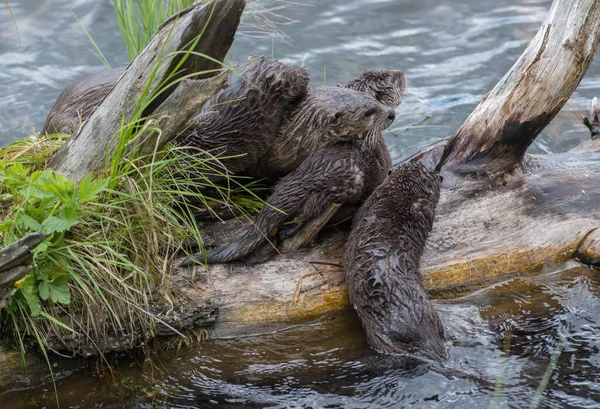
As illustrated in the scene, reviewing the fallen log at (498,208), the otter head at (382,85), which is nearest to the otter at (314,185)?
the fallen log at (498,208)

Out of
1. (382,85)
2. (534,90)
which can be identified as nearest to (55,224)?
(382,85)

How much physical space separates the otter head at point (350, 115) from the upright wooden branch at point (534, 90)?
2.33 feet

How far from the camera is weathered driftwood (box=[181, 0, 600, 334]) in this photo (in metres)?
3.83

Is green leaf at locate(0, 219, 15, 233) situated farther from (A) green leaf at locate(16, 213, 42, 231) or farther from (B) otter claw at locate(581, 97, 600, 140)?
(B) otter claw at locate(581, 97, 600, 140)

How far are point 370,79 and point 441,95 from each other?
397cm

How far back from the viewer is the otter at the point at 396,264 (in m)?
3.47

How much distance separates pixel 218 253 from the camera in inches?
150

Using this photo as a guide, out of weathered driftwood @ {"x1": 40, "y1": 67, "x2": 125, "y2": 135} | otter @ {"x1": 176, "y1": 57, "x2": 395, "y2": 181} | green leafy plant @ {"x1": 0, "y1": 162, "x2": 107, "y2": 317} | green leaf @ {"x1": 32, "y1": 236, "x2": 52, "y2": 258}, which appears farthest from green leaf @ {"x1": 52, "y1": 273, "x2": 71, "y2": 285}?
weathered driftwood @ {"x1": 40, "y1": 67, "x2": 125, "y2": 135}

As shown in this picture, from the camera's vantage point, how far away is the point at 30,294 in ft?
10.4

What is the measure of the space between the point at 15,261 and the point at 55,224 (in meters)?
0.42

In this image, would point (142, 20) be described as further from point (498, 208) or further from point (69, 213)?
point (498, 208)

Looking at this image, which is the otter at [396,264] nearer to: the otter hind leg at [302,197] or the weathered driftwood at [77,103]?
the otter hind leg at [302,197]

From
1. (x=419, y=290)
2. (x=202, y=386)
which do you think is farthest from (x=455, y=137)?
(x=202, y=386)

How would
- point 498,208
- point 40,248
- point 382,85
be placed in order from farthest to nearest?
point 382,85 < point 498,208 < point 40,248
